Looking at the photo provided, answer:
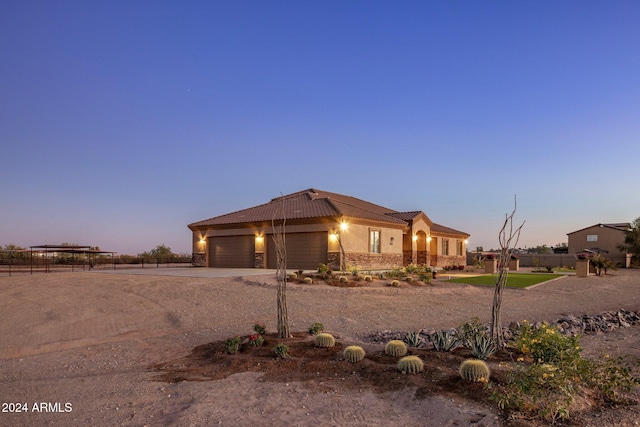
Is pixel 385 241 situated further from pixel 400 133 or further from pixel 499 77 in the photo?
pixel 499 77

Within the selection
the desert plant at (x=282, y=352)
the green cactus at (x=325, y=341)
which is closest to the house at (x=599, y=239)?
the green cactus at (x=325, y=341)

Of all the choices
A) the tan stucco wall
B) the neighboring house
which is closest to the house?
the tan stucco wall

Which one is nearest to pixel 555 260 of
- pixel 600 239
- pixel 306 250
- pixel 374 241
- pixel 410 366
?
pixel 600 239

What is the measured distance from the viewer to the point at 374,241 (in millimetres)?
26750

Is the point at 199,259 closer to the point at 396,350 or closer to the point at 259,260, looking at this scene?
the point at 259,260

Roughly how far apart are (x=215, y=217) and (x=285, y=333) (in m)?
25.5

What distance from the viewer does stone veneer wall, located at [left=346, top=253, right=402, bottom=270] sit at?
2457 cm

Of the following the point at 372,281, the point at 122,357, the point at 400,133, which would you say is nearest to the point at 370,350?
the point at 122,357

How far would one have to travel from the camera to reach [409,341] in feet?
24.7

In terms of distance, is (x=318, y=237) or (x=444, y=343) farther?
(x=318, y=237)

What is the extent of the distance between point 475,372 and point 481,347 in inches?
49.5

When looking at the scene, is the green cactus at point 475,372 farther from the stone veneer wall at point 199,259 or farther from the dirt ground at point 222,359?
the stone veneer wall at point 199,259

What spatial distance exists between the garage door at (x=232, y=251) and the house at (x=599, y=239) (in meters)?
37.8

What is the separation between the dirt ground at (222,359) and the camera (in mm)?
4617
